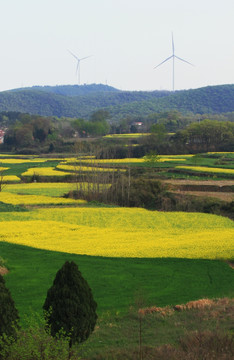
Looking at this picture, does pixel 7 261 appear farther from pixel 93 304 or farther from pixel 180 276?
pixel 93 304

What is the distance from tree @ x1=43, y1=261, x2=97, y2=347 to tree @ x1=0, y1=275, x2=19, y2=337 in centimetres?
79

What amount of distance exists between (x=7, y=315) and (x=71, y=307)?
1502mm

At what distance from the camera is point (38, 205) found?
55594 millimetres

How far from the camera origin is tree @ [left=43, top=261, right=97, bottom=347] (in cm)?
1295

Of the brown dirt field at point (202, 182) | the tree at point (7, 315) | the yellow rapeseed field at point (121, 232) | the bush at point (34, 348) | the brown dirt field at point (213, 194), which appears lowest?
the brown dirt field at point (213, 194)

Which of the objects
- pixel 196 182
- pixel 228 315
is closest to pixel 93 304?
pixel 228 315

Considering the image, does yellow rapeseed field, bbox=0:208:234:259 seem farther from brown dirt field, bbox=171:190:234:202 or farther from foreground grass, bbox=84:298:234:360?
foreground grass, bbox=84:298:234:360

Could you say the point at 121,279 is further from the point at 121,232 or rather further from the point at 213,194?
the point at 213,194

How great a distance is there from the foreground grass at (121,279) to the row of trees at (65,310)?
16.6ft

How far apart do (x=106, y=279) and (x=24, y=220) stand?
2082cm

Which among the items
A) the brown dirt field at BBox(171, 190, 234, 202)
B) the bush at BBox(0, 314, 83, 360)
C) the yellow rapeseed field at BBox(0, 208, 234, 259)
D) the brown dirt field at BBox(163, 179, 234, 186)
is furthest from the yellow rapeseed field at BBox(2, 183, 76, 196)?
the bush at BBox(0, 314, 83, 360)

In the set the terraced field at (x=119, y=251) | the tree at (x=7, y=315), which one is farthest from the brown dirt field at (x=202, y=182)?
the tree at (x=7, y=315)

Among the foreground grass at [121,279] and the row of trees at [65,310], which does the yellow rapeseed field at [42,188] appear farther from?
the row of trees at [65,310]

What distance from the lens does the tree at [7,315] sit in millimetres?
12250
